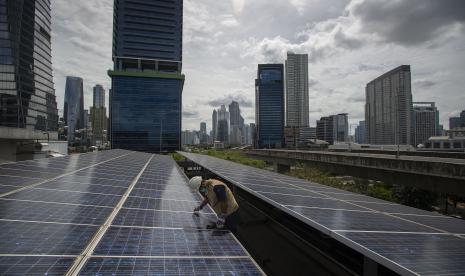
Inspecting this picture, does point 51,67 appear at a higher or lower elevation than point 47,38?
lower

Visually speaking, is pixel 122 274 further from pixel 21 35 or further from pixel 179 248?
pixel 21 35

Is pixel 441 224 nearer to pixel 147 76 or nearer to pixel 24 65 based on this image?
pixel 24 65

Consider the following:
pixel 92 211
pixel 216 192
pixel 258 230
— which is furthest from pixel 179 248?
pixel 258 230

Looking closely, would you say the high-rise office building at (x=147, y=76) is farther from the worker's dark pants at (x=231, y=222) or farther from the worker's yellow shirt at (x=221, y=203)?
the worker's dark pants at (x=231, y=222)

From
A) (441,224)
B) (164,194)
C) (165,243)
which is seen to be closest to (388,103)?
(441,224)

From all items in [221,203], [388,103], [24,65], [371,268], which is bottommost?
[371,268]

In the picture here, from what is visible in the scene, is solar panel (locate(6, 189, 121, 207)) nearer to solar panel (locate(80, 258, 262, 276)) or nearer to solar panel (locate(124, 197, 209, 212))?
solar panel (locate(124, 197, 209, 212))

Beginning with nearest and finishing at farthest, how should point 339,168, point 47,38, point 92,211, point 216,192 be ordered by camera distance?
point 92,211, point 216,192, point 339,168, point 47,38
